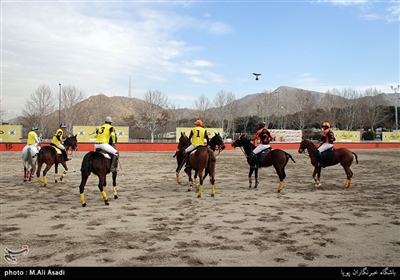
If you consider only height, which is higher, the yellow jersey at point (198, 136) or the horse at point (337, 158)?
the yellow jersey at point (198, 136)

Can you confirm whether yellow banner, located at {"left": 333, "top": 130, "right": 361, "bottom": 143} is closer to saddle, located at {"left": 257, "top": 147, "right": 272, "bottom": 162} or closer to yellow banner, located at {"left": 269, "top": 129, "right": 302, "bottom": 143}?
yellow banner, located at {"left": 269, "top": 129, "right": 302, "bottom": 143}

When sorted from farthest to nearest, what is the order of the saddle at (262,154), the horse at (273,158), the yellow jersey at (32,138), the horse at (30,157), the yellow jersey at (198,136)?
the yellow jersey at (32,138) → the horse at (30,157) → the saddle at (262,154) → the horse at (273,158) → the yellow jersey at (198,136)

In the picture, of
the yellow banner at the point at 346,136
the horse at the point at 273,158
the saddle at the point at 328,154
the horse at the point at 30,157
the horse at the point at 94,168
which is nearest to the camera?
the horse at the point at 94,168

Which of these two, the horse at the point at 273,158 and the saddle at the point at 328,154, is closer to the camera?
the horse at the point at 273,158

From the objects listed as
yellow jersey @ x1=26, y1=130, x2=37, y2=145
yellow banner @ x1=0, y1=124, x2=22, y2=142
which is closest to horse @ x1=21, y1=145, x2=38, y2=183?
yellow jersey @ x1=26, y1=130, x2=37, y2=145

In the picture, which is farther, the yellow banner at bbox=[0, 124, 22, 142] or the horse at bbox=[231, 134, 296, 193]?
the yellow banner at bbox=[0, 124, 22, 142]

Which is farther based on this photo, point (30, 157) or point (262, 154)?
point (30, 157)

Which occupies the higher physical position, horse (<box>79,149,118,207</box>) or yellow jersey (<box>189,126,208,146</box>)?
yellow jersey (<box>189,126,208,146</box>)

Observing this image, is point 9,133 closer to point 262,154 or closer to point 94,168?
point 94,168

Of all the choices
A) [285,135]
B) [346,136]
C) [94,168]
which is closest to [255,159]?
[94,168]

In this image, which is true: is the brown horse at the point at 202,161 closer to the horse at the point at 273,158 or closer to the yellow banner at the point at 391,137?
the horse at the point at 273,158

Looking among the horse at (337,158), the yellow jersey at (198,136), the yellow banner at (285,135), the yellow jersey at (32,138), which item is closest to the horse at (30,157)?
the yellow jersey at (32,138)
